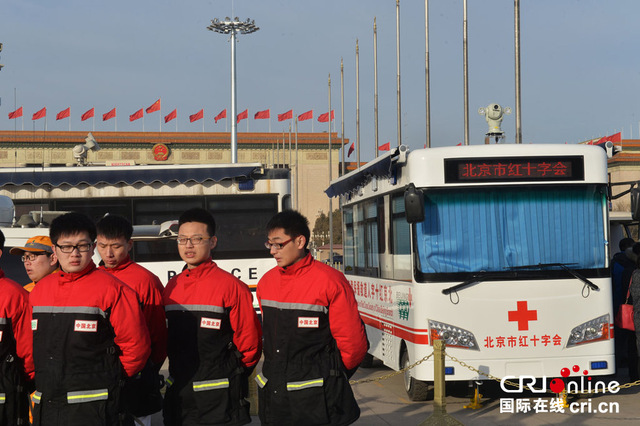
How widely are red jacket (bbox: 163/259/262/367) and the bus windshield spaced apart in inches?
189

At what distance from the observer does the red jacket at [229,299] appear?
19.1 feet

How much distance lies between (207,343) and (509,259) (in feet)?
17.8

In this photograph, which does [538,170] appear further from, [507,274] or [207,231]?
[207,231]

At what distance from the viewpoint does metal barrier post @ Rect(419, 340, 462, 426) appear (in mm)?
8500

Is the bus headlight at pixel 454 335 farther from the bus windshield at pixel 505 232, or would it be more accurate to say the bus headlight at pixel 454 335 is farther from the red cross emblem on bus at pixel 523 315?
the bus windshield at pixel 505 232

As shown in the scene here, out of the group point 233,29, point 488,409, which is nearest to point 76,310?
point 488,409

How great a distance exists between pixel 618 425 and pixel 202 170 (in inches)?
379

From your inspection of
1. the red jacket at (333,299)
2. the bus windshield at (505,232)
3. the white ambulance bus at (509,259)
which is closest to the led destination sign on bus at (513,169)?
the white ambulance bus at (509,259)

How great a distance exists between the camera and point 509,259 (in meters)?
10.4

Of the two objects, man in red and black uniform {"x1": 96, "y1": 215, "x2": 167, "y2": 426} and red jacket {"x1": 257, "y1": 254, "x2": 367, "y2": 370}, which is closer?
red jacket {"x1": 257, "y1": 254, "x2": 367, "y2": 370}

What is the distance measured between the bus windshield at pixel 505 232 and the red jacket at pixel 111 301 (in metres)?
5.47

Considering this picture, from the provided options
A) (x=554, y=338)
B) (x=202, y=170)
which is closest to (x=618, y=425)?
(x=554, y=338)

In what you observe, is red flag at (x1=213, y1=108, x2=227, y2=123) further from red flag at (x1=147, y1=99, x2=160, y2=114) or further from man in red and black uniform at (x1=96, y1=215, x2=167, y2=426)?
man in red and black uniform at (x1=96, y1=215, x2=167, y2=426)

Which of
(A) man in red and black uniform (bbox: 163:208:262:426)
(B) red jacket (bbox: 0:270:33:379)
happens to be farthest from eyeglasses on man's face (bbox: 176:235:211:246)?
(B) red jacket (bbox: 0:270:33:379)
